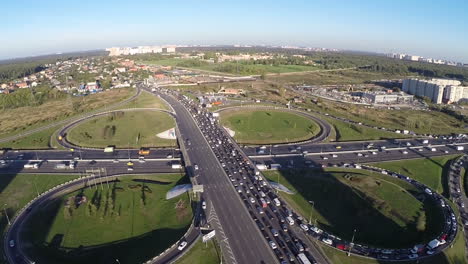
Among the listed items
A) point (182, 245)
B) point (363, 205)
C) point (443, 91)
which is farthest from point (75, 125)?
point (443, 91)

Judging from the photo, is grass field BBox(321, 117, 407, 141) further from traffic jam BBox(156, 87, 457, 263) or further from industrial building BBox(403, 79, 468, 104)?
industrial building BBox(403, 79, 468, 104)

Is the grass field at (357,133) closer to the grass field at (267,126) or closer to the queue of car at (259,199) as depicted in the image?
the grass field at (267,126)

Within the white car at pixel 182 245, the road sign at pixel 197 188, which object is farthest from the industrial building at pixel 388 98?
the white car at pixel 182 245

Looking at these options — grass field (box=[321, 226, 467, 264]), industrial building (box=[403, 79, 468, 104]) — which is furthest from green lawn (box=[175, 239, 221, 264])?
industrial building (box=[403, 79, 468, 104])

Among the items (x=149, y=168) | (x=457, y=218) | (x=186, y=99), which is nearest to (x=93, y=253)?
(x=149, y=168)

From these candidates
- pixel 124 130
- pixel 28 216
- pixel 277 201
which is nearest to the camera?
pixel 28 216

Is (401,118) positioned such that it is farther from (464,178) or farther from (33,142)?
(33,142)
